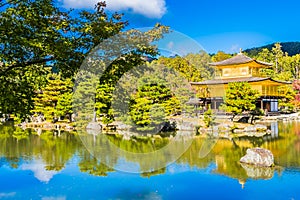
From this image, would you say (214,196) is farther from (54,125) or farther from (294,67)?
(294,67)

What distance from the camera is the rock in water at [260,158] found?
7.58 metres

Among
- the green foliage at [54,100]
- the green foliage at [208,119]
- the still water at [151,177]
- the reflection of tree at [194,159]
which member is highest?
the green foliage at [54,100]

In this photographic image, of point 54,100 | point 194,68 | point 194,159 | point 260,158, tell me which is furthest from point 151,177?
point 194,68

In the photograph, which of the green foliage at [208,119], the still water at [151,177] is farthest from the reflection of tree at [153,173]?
the green foliage at [208,119]

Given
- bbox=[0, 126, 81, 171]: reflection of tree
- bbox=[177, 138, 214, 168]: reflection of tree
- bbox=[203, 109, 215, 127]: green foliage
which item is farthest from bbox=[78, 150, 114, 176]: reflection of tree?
bbox=[203, 109, 215, 127]: green foliage

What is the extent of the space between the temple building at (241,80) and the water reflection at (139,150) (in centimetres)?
941

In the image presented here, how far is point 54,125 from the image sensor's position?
17828mm

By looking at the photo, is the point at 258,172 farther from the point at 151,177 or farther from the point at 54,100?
the point at 54,100

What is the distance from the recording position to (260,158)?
301 inches

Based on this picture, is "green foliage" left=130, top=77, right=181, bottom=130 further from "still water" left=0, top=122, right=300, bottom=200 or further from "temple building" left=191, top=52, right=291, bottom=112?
"temple building" left=191, top=52, right=291, bottom=112

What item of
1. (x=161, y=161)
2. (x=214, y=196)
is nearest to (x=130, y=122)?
(x=161, y=161)

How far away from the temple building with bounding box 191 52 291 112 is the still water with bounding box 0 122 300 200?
12216mm

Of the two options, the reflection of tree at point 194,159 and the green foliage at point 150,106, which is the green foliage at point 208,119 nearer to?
the green foliage at point 150,106

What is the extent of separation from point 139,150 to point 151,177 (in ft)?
11.3
